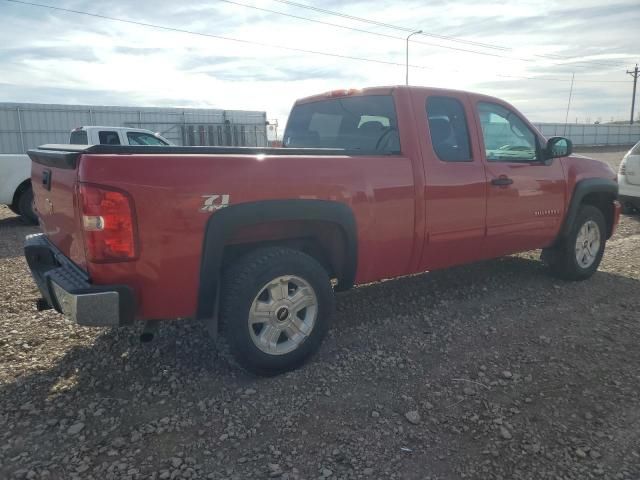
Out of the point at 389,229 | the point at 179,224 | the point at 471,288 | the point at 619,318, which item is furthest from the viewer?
the point at 471,288

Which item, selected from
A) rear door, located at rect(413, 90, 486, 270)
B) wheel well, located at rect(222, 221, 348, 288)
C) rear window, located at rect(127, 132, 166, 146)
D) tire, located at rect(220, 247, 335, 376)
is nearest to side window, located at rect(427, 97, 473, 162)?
rear door, located at rect(413, 90, 486, 270)

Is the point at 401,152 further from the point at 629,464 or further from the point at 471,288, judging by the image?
the point at 629,464

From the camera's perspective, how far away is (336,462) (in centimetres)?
252

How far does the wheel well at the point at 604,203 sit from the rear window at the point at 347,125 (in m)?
2.82

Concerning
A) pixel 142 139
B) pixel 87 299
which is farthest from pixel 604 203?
pixel 142 139

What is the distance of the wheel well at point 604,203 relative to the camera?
5.59 metres

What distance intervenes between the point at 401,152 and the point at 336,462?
2.26 meters

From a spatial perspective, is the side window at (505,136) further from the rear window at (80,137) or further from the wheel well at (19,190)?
the rear window at (80,137)

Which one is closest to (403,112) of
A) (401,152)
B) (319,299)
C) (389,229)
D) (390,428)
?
(401,152)

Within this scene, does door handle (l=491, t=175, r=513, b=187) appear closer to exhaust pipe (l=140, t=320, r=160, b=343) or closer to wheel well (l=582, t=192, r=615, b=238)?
wheel well (l=582, t=192, r=615, b=238)

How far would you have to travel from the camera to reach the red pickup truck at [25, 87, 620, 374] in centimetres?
270

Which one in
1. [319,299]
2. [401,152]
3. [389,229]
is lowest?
[319,299]

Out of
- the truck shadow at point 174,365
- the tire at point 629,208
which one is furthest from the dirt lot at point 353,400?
the tire at point 629,208

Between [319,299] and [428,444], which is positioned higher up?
[319,299]
